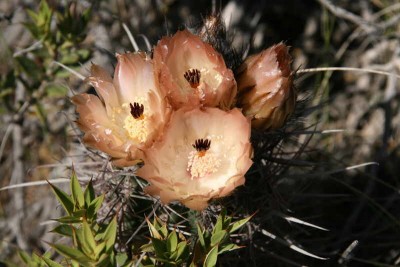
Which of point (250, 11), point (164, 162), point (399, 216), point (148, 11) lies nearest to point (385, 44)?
point (250, 11)

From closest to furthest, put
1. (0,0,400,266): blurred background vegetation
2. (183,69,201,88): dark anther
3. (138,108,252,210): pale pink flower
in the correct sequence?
(138,108,252,210): pale pink flower < (183,69,201,88): dark anther < (0,0,400,266): blurred background vegetation

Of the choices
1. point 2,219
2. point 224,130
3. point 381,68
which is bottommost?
point 2,219

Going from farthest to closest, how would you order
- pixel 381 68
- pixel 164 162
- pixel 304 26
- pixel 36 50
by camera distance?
pixel 304 26 → pixel 381 68 → pixel 36 50 → pixel 164 162

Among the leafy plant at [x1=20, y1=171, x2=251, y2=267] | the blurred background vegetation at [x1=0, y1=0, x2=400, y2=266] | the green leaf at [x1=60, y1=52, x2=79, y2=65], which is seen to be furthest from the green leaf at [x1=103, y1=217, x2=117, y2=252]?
the green leaf at [x1=60, y1=52, x2=79, y2=65]

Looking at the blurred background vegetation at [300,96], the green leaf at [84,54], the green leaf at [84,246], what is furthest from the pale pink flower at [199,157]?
the green leaf at [84,54]

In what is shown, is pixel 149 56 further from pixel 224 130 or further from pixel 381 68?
pixel 381 68

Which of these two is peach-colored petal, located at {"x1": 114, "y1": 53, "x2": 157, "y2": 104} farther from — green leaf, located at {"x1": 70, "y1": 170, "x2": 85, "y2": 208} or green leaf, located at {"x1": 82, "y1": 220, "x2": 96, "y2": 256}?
green leaf, located at {"x1": 82, "y1": 220, "x2": 96, "y2": 256}
